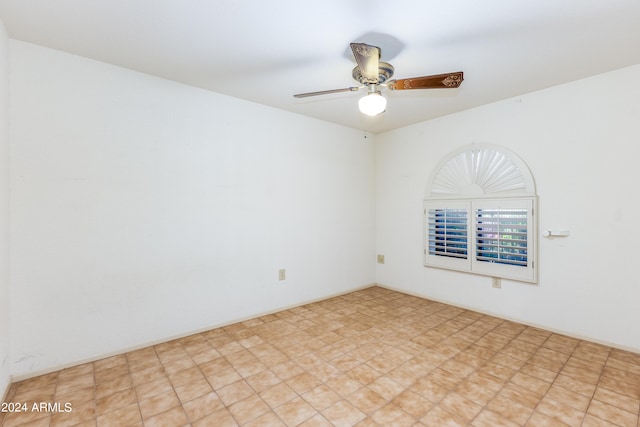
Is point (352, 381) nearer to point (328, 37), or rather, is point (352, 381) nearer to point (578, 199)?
point (328, 37)

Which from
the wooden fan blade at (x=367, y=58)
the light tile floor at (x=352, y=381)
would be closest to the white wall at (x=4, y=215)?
the light tile floor at (x=352, y=381)

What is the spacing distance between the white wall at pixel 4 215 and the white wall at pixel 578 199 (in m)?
3.86

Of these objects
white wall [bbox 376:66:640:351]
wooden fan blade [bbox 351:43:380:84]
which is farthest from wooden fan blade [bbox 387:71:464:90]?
white wall [bbox 376:66:640:351]

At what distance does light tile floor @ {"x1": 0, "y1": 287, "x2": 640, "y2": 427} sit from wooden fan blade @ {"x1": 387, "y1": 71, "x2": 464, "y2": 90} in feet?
6.44

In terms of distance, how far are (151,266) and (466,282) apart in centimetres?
321

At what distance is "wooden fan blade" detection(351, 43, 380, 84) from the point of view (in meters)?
1.66

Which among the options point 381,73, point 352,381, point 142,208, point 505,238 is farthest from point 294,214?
point 505,238

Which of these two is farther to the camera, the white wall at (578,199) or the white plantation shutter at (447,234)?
the white plantation shutter at (447,234)

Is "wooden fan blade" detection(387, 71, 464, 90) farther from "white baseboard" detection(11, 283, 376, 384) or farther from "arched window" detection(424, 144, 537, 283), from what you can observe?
"white baseboard" detection(11, 283, 376, 384)

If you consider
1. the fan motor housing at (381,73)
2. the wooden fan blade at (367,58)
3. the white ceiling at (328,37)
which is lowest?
the wooden fan blade at (367,58)

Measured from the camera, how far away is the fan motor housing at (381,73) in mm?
2160

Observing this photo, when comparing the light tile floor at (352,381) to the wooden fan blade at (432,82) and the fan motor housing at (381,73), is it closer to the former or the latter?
the wooden fan blade at (432,82)

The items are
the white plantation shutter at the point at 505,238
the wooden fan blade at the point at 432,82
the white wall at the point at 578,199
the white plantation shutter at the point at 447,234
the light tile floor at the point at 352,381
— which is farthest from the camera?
the white plantation shutter at the point at 447,234

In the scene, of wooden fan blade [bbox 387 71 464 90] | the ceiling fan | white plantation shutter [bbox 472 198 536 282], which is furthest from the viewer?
white plantation shutter [bbox 472 198 536 282]
